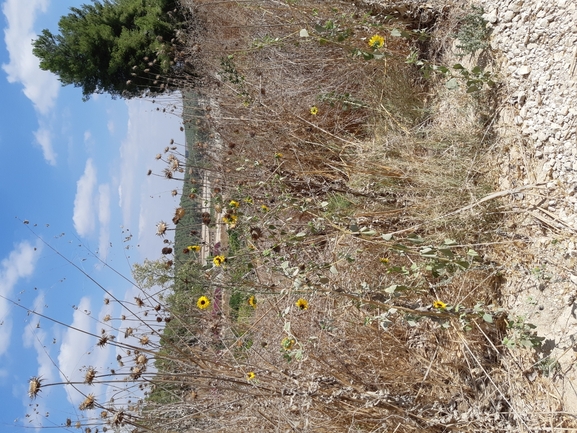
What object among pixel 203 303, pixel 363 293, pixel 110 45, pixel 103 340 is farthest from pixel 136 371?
pixel 110 45

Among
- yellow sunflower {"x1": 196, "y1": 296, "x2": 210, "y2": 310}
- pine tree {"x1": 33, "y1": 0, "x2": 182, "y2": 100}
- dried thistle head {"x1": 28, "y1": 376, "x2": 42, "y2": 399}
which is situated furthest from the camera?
pine tree {"x1": 33, "y1": 0, "x2": 182, "y2": 100}

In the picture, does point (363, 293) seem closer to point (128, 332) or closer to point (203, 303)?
point (203, 303)

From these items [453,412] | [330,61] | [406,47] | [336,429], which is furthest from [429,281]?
[330,61]

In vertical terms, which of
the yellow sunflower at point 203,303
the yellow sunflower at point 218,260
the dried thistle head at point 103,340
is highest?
the yellow sunflower at point 218,260

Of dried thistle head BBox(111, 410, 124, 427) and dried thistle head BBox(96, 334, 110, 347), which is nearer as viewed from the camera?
dried thistle head BBox(111, 410, 124, 427)

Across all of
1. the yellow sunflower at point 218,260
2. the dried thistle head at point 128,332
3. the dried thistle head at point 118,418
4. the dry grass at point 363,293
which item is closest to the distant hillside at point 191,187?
the dry grass at point 363,293

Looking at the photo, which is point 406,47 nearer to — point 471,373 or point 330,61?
point 330,61

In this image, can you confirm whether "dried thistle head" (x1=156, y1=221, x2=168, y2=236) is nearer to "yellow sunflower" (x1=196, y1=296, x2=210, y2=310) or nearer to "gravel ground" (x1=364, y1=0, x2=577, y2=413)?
"yellow sunflower" (x1=196, y1=296, x2=210, y2=310)

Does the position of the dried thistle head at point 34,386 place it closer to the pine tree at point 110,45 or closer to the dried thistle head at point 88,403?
the dried thistle head at point 88,403

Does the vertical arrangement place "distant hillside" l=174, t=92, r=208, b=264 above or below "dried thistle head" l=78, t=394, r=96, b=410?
above

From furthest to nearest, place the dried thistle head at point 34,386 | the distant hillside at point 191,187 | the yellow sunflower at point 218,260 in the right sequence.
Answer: the distant hillside at point 191,187 → the yellow sunflower at point 218,260 → the dried thistle head at point 34,386

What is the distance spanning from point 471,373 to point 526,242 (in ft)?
2.75

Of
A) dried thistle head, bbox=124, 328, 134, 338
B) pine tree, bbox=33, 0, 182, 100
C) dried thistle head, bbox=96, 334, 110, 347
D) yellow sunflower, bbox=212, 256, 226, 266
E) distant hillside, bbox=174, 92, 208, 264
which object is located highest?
pine tree, bbox=33, 0, 182, 100

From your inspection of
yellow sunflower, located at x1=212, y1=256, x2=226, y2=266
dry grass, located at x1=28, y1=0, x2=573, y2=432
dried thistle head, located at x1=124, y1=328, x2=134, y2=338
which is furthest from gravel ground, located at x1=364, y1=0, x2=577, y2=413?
dried thistle head, located at x1=124, y1=328, x2=134, y2=338
